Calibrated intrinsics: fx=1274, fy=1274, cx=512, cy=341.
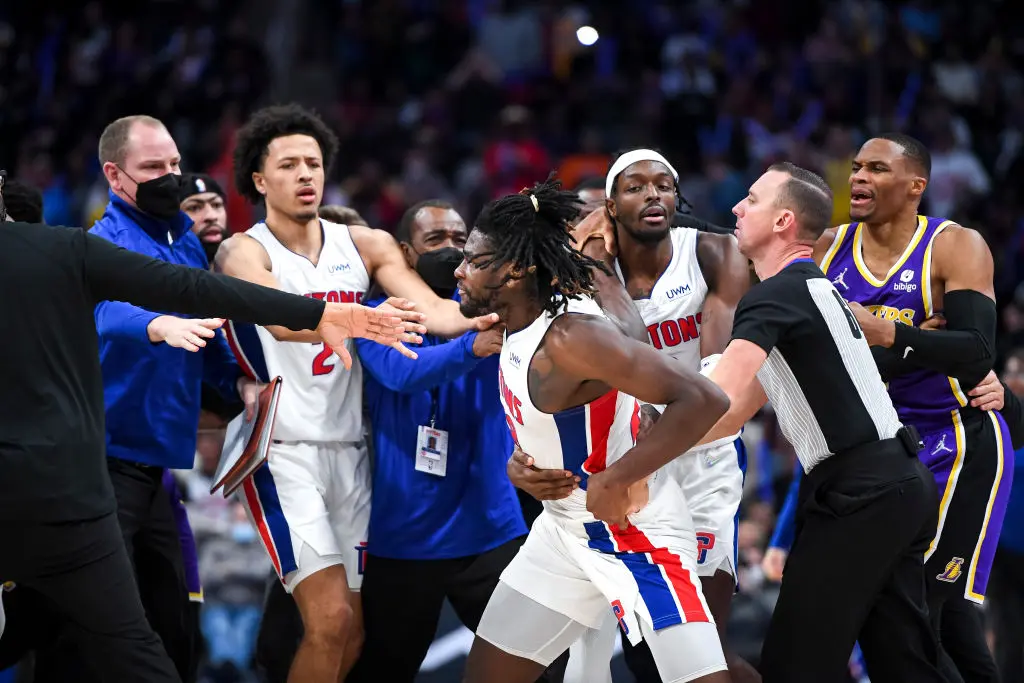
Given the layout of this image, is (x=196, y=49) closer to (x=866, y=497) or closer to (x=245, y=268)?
(x=245, y=268)

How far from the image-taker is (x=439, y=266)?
5422 millimetres

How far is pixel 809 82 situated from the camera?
482 inches

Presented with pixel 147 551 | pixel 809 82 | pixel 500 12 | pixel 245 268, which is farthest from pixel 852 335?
pixel 500 12

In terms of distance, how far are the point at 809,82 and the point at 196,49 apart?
612 centimetres

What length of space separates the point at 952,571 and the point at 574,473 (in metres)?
1.75

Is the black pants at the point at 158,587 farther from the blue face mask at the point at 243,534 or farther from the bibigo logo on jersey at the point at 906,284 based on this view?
the bibigo logo on jersey at the point at 906,284

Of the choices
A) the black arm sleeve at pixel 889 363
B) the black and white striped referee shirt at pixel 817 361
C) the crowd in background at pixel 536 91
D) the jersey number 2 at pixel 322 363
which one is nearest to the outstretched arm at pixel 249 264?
the jersey number 2 at pixel 322 363

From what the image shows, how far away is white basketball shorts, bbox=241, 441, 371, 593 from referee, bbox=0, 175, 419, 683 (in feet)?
3.14

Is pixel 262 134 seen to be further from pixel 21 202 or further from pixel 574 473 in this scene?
pixel 574 473

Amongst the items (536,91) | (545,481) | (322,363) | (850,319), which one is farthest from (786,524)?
(536,91)

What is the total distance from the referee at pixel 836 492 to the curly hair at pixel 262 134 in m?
2.43

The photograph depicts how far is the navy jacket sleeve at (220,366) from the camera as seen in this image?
571 centimetres

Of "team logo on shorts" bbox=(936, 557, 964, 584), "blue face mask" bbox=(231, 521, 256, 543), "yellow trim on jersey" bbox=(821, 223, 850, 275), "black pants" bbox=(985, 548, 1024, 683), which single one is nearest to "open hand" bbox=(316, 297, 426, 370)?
"yellow trim on jersey" bbox=(821, 223, 850, 275)

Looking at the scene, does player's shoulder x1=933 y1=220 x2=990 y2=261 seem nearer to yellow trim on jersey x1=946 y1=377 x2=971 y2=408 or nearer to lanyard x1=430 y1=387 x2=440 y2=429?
yellow trim on jersey x1=946 y1=377 x2=971 y2=408
